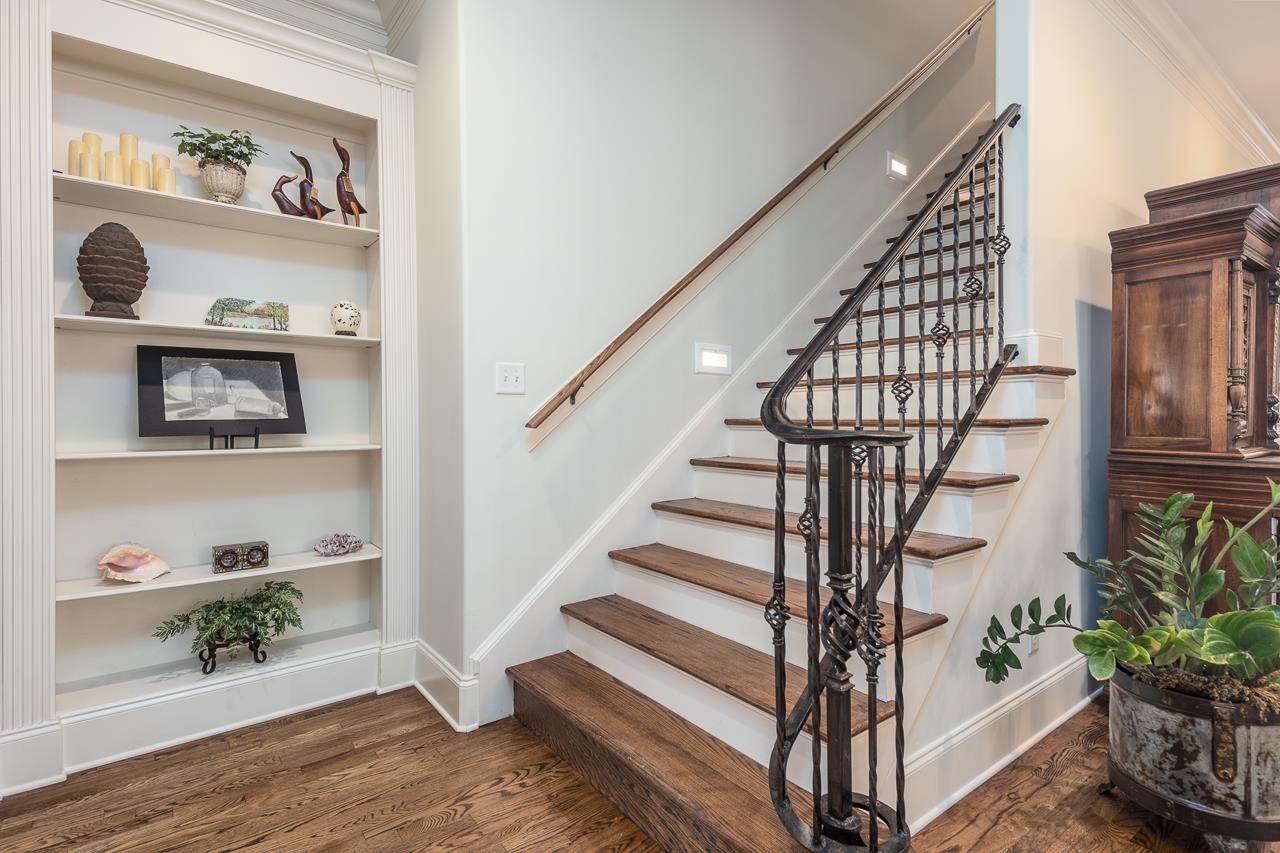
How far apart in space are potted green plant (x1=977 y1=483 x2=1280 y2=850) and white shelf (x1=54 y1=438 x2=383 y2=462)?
2.50 m

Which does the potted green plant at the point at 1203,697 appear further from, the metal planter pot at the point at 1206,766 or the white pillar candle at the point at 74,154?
the white pillar candle at the point at 74,154

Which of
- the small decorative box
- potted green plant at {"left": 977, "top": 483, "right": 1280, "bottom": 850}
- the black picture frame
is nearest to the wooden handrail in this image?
the black picture frame

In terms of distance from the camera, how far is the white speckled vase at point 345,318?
247 centimetres

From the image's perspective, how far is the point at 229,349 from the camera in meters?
2.37

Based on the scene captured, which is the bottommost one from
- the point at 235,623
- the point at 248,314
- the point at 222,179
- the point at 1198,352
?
the point at 235,623

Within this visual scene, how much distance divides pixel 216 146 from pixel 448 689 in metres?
2.20

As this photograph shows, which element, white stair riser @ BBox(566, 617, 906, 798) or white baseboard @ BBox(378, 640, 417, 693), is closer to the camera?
white stair riser @ BBox(566, 617, 906, 798)

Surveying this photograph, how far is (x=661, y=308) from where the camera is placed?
266 centimetres

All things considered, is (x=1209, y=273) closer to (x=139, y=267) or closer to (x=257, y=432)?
(x=257, y=432)

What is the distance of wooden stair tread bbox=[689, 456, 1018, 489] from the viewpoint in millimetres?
1828

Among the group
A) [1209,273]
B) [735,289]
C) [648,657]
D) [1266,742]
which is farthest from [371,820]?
[1209,273]

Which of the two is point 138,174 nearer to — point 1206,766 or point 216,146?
point 216,146

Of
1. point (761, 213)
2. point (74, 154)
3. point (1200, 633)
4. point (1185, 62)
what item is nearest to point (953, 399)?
point (1200, 633)

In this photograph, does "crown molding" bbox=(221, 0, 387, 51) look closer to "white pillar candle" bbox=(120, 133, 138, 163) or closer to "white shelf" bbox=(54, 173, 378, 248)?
"white pillar candle" bbox=(120, 133, 138, 163)
